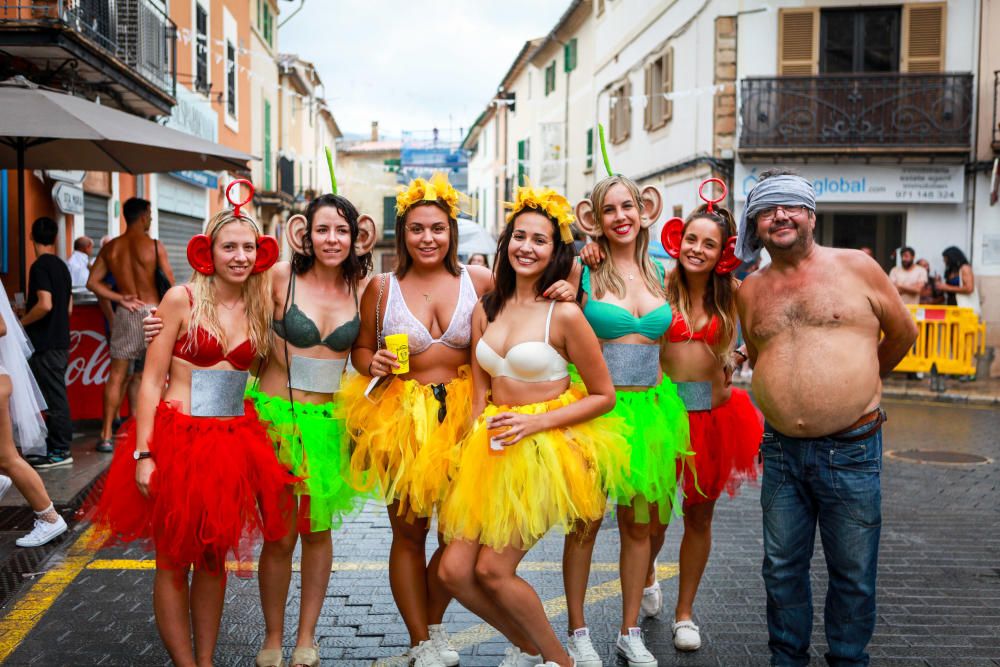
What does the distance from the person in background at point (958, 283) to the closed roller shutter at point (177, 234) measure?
1371 centimetres

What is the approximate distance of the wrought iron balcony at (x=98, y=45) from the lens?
33.5 ft

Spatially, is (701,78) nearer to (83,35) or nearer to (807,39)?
(807,39)

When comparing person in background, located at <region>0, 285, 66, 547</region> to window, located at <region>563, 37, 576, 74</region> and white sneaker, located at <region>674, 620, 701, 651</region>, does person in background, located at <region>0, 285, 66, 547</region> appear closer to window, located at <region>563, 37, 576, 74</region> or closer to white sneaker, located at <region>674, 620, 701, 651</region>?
white sneaker, located at <region>674, 620, 701, 651</region>

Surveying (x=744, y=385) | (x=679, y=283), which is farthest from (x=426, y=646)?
(x=744, y=385)

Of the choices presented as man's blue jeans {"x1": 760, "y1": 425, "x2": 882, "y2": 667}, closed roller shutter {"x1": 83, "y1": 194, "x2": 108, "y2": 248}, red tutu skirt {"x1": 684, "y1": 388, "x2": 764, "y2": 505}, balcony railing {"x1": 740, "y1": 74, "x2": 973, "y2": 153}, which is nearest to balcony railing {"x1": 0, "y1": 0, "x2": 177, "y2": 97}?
closed roller shutter {"x1": 83, "y1": 194, "x2": 108, "y2": 248}

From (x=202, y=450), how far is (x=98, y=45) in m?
9.12

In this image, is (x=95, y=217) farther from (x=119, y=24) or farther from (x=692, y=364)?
(x=692, y=364)

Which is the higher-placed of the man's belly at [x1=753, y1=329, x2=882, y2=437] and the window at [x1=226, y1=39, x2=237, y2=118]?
the window at [x1=226, y1=39, x2=237, y2=118]

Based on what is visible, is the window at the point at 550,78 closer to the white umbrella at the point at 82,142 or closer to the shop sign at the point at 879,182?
the shop sign at the point at 879,182

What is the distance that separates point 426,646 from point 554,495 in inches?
39.8

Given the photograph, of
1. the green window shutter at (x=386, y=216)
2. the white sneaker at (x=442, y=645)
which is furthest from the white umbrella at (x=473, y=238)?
the green window shutter at (x=386, y=216)

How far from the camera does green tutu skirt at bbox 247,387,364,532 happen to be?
13.4 feet

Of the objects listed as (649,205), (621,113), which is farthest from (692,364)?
(621,113)

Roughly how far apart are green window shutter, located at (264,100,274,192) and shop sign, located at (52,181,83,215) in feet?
57.0
